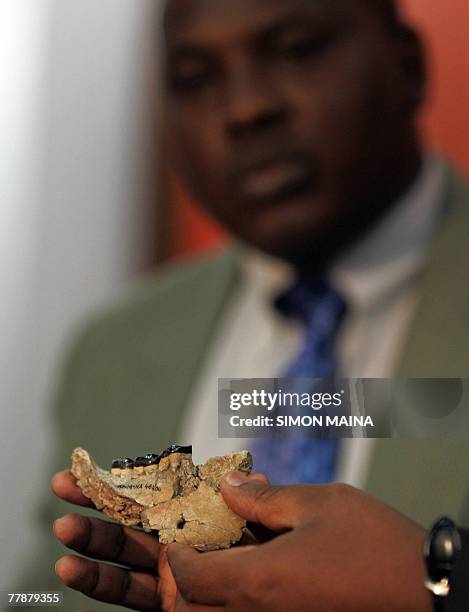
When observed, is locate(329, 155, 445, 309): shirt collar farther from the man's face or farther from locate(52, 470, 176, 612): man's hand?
locate(52, 470, 176, 612): man's hand

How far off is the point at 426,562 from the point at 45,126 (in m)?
0.96

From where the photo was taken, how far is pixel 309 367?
1.95 ft

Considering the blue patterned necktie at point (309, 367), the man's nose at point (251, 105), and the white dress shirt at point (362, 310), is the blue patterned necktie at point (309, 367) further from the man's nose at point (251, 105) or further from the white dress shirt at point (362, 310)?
the man's nose at point (251, 105)

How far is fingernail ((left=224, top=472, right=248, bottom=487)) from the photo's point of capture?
1.07ft

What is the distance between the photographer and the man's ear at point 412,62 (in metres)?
0.66

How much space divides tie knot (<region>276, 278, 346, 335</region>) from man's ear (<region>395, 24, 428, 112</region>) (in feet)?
0.47

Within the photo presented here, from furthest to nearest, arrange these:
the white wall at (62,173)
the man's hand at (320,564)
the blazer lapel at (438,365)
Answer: the white wall at (62,173) < the blazer lapel at (438,365) < the man's hand at (320,564)

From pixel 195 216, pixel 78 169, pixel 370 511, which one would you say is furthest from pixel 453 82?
pixel 370 511

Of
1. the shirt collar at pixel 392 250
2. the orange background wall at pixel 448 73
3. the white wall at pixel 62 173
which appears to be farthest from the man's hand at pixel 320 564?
the white wall at pixel 62 173

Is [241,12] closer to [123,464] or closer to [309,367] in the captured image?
[309,367]

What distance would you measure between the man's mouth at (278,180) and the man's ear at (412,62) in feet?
0.36

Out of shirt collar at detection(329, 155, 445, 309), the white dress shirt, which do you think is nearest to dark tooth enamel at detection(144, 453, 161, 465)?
the white dress shirt

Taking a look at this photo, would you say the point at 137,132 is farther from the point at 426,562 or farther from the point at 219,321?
the point at 426,562

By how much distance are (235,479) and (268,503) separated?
0.02m
